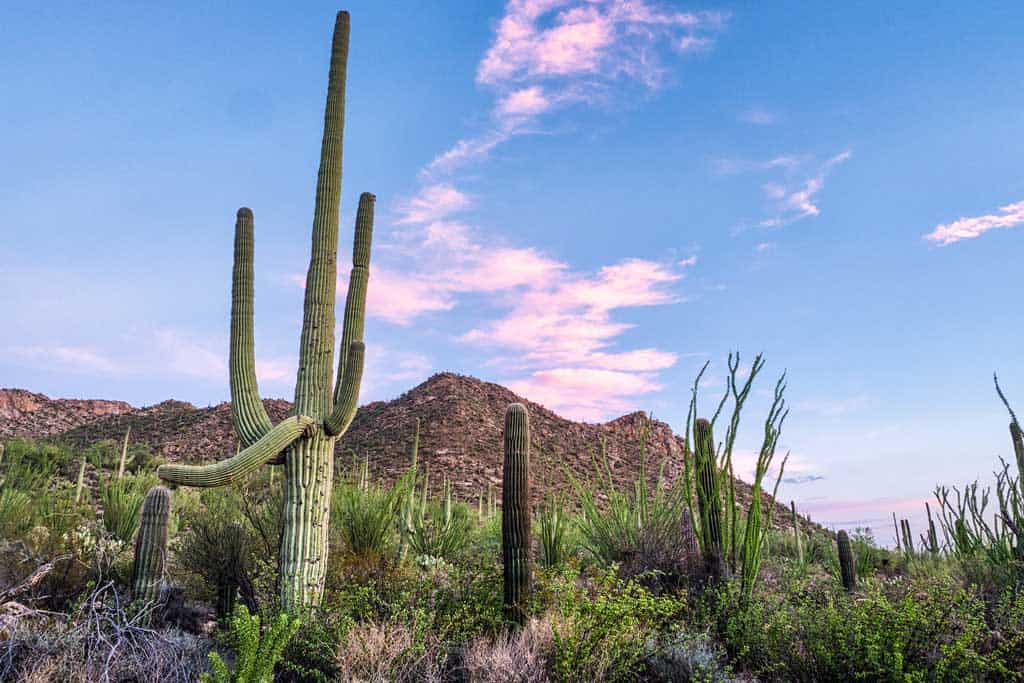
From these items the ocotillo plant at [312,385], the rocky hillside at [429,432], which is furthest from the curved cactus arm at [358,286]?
the rocky hillside at [429,432]

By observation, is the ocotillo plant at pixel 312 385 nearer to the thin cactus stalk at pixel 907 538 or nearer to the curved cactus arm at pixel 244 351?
the curved cactus arm at pixel 244 351

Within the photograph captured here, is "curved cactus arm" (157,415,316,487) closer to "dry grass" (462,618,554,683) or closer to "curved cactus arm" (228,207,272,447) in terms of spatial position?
"curved cactus arm" (228,207,272,447)

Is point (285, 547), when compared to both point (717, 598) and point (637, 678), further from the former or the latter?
point (717, 598)

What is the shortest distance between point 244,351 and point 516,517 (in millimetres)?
3709

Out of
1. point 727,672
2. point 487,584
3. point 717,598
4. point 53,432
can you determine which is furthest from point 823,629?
point 53,432

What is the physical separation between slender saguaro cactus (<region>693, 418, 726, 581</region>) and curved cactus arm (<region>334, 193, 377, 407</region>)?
416 centimetres

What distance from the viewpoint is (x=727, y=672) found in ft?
21.1

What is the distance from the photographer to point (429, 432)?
35406 mm

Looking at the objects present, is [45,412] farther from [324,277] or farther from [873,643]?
[873,643]

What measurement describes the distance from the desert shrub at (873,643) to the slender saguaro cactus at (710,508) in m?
1.15

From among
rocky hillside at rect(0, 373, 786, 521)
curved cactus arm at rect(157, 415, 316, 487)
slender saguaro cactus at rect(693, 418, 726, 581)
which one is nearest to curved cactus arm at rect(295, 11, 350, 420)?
curved cactus arm at rect(157, 415, 316, 487)

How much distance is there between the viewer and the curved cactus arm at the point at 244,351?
26.8 ft

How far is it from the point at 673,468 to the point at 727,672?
106 ft

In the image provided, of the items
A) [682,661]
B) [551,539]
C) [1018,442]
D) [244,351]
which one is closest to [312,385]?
[244,351]
